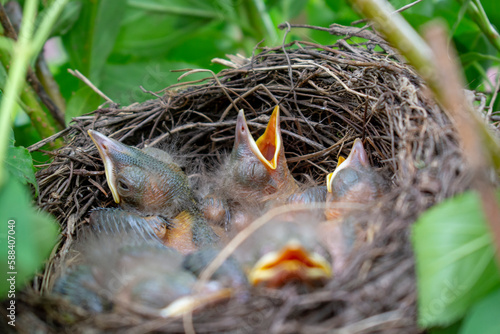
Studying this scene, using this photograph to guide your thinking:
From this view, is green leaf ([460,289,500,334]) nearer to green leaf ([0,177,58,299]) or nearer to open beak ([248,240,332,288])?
open beak ([248,240,332,288])

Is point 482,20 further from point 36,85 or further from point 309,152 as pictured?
point 36,85

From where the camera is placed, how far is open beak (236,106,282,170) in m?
1.48

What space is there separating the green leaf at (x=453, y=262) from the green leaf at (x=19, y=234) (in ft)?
2.00

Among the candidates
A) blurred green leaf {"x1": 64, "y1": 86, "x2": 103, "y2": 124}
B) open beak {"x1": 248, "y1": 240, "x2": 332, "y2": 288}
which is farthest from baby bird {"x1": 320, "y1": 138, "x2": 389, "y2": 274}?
blurred green leaf {"x1": 64, "y1": 86, "x2": 103, "y2": 124}

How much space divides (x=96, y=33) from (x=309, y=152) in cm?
99

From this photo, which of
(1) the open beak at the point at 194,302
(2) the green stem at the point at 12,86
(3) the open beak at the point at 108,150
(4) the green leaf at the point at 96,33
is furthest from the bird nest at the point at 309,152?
(2) the green stem at the point at 12,86

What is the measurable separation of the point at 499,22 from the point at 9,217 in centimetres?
153

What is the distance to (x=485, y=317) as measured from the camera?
66 centimetres

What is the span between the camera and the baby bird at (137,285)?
0.80m

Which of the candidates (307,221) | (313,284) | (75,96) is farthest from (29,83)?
(313,284)

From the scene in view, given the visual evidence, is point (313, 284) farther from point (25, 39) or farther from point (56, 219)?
point (56, 219)

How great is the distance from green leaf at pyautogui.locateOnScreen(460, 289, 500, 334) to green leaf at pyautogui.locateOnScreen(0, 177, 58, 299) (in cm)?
68

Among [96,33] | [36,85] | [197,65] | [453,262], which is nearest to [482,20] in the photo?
[453,262]

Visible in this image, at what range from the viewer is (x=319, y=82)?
156 centimetres
